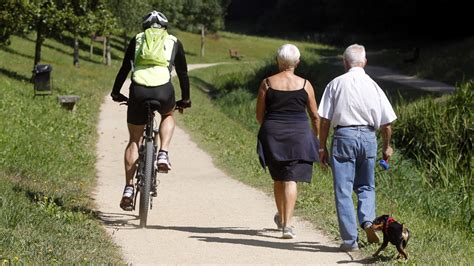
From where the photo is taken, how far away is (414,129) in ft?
56.0

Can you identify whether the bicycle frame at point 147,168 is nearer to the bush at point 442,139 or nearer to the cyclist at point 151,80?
the cyclist at point 151,80

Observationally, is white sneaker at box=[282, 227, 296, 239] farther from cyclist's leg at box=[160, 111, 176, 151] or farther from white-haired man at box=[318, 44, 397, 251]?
cyclist's leg at box=[160, 111, 176, 151]

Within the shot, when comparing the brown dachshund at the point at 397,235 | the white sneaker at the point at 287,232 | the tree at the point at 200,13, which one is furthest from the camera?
the tree at the point at 200,13

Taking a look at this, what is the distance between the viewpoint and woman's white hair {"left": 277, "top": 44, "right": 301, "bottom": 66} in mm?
7988

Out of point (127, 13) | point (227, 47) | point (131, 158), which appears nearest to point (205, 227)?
point (131, 158)

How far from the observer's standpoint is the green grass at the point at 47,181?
6.91m

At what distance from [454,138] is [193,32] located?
63.3 meters

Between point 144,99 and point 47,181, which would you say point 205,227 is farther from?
point 47,181

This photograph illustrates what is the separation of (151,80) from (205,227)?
5.09ft

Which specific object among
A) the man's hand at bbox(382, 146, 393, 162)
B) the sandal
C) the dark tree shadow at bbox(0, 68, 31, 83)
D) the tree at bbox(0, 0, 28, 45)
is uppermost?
the tree at bbox(0, 0, 28, 45)

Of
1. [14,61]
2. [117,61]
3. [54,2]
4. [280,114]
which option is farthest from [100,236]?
[117,61]

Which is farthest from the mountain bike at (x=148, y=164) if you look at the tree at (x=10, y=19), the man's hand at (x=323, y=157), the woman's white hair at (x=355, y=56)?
the tree at (x=10, y=19)

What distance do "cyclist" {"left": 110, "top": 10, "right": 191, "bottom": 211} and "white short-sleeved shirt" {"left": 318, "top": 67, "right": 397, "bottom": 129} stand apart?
162 cm

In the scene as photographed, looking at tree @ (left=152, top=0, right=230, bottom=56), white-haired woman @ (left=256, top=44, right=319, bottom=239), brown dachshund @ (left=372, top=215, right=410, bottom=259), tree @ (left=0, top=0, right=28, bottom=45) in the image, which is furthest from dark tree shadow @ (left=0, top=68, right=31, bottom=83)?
tree @ (left=152, top=0, right=230, bottom=56)
